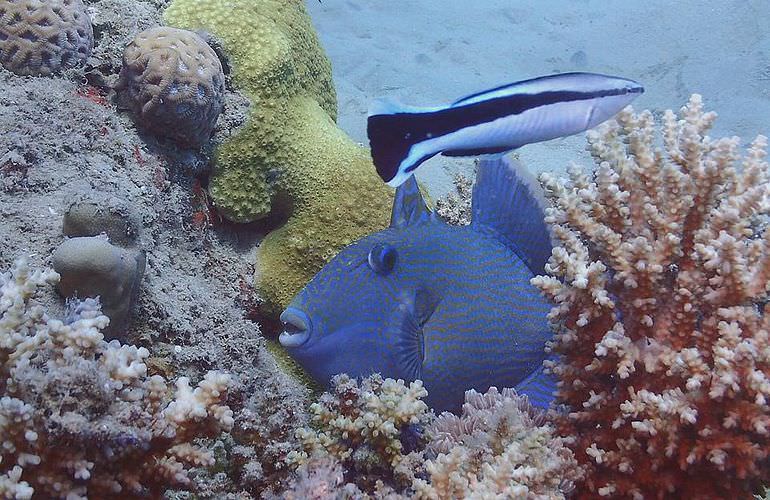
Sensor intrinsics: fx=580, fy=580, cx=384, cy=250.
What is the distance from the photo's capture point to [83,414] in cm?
146

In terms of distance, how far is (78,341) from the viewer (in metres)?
1.57

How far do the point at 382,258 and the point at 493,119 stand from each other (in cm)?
107

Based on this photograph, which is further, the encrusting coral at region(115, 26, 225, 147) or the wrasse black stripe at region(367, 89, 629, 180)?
the encrusting coral at region(115, 26, 225, 147)

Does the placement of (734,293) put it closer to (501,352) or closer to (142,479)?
(501,352)

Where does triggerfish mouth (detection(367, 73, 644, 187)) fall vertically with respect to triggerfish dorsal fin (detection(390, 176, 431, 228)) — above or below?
above

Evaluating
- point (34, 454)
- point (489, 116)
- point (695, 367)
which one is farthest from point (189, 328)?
point (695, 367)

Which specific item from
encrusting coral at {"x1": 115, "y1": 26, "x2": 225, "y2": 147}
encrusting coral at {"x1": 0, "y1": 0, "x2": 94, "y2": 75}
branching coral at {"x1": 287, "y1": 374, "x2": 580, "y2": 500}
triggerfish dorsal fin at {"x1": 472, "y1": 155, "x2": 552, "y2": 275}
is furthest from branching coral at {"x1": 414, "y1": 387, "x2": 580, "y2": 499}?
encrusting coral at {"x1": 0, "y1": 0, "x2": 94, "y2": 75}

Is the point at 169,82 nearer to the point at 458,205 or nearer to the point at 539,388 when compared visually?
the point at 458,205

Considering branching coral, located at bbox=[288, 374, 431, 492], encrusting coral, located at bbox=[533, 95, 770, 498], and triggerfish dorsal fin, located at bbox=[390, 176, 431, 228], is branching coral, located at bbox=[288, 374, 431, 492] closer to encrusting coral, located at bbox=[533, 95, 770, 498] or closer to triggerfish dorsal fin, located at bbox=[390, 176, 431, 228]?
encrusting coral, located at bbox=[533, 95, 770, 498]

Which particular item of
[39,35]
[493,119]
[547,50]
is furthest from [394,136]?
[547,50]

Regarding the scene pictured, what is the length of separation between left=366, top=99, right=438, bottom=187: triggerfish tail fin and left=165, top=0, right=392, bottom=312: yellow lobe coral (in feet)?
7.48

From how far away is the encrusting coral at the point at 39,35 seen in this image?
286cm

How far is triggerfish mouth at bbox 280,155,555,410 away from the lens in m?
2.48

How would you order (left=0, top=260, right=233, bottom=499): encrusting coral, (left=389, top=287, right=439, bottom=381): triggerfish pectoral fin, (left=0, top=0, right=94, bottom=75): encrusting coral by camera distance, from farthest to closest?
1. (left=0, top=0, right=94, bottom=75): encrusting coral
2. (left=389, top=287, right=439, bottom=381): triggerfish pectoral fin
3. (left=0, top=260, right=233, bottom=499): encrusting coral
